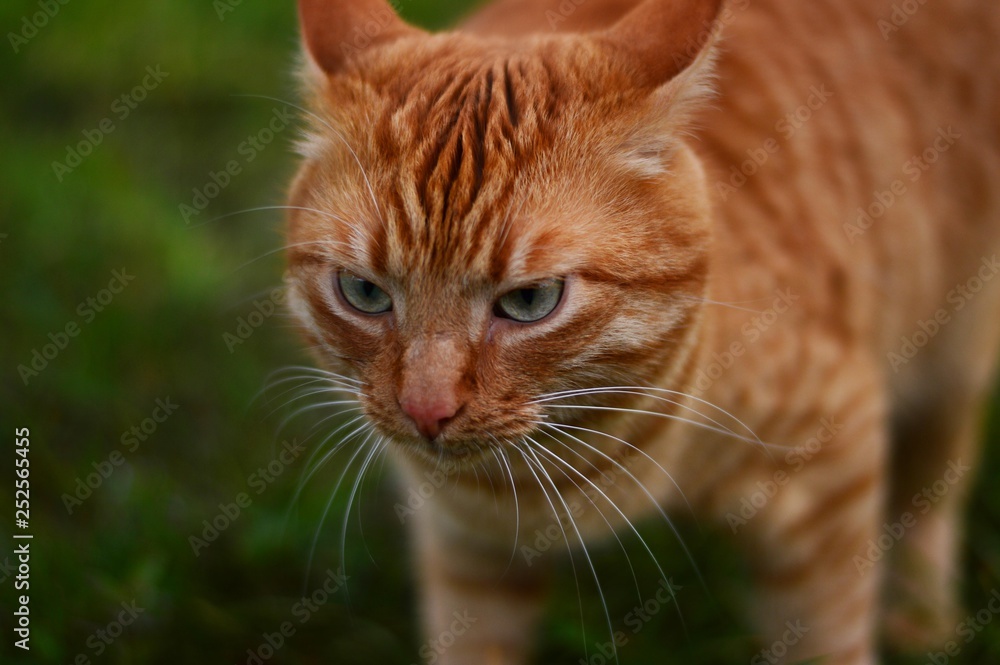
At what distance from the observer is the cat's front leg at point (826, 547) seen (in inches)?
88.7

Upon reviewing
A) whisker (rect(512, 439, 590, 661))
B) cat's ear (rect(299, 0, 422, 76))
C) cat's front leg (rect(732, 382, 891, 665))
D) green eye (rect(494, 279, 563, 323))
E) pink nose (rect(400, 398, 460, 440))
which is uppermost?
cat's ear (rect(299, 0, 422, 76))

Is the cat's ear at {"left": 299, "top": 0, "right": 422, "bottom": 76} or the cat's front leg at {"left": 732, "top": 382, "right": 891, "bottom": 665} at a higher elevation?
the cat's ear at {"left": 299, "top": 0, "right": 422, "bottom": 76}

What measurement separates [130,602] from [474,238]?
5.05ft

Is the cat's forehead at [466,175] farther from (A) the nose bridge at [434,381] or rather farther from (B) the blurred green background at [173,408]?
(B) the blurred green background at [173,408]

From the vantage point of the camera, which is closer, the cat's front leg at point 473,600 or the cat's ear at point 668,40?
the cat's ear at point 668,40

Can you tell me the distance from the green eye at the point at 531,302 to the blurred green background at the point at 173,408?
2.20 ft

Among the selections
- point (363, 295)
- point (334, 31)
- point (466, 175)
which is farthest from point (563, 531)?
point (334, 31)

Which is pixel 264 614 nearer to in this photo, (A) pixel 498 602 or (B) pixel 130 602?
(B) pixel 130 602

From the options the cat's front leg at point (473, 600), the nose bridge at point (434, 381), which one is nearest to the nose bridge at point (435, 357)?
the nose bridge at point (434, 381)

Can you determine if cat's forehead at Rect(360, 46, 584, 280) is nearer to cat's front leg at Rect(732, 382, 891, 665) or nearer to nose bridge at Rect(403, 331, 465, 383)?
nose bridge at Rect(403, 331, 465, 383)

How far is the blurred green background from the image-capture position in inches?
102

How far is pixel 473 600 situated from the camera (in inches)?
99.1

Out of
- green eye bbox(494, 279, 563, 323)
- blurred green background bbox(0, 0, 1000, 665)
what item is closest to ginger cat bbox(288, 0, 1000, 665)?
green eye bbox(494, 279, 563, 323)

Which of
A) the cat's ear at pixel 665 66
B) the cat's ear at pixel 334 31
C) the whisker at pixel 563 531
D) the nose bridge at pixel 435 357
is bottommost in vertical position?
the whisker at pixel 563 531
